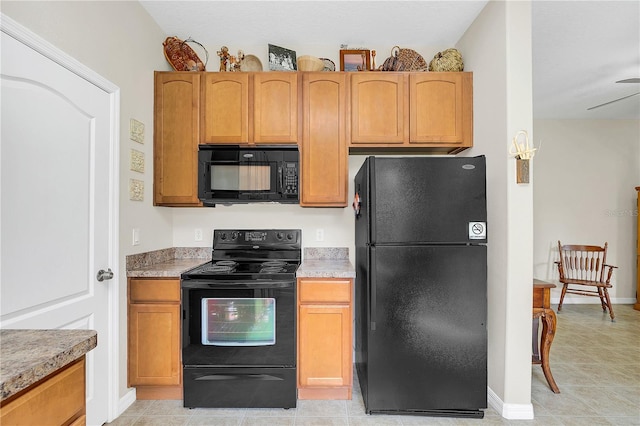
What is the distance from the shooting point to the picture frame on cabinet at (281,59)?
2605mm

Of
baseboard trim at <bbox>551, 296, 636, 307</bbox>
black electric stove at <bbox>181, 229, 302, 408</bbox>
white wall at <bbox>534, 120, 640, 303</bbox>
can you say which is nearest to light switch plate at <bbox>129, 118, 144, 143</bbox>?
black electric stove at <bbox>181, 229, 302, 408</bbox>

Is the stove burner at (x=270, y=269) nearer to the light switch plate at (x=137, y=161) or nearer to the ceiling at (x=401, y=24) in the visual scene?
the light switch plate at (x=137, y=161)

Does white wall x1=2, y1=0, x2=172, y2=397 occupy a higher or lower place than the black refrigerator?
higher

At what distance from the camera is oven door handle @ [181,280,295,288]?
2113 millimetres

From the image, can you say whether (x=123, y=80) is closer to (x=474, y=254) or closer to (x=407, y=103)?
(x=407, y=103)

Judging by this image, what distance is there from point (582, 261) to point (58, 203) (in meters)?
5.74

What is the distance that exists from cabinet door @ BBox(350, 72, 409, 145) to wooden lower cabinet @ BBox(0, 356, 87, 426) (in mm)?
2116

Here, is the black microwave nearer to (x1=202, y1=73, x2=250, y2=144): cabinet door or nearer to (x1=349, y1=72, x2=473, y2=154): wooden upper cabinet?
(x1=202, y1=73, x2=250, y2=144): cabinet door

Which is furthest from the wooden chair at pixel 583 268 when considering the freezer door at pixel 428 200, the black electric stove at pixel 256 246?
the black electric stove at pixel 256 246

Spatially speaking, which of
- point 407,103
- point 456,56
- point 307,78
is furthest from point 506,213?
point 307,78

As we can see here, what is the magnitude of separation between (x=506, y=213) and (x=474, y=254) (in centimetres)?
33

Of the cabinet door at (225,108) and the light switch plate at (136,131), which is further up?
the cabinet door at (225,108)

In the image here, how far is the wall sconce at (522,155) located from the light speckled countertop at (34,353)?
2225 mm

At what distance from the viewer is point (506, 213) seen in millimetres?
2043
